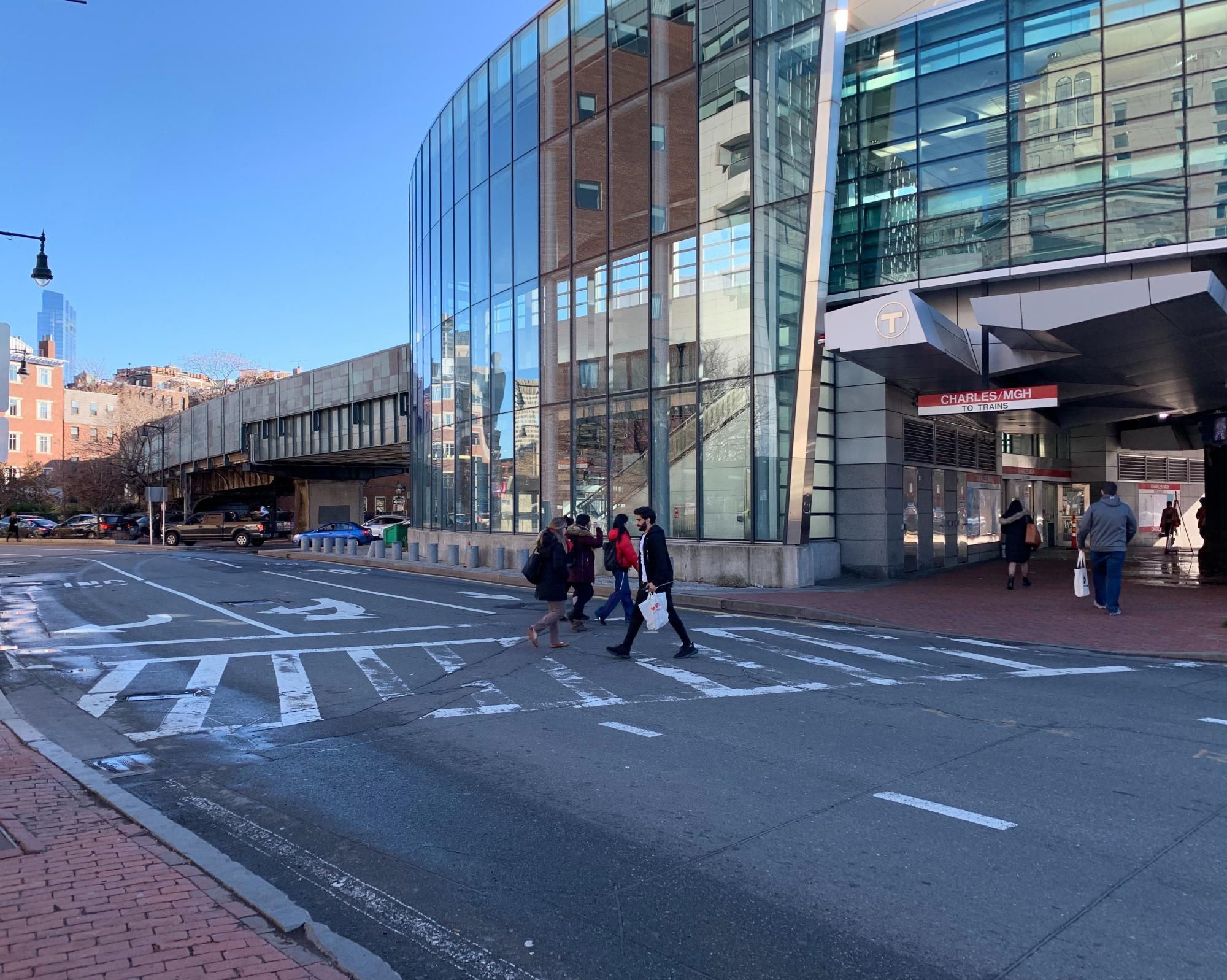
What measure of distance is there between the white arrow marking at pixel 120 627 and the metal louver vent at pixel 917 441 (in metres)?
16.0

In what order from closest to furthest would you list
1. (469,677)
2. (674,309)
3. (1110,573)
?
(469,677) < (1110,573) < (674,309)

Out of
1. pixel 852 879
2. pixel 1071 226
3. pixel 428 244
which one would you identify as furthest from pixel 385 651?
pixel 428 244

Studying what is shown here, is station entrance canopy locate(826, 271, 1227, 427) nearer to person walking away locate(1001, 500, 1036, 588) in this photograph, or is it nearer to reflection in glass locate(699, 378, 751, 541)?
person walking away locate(1001, 500, 1036, 588)

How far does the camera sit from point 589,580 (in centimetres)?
1352

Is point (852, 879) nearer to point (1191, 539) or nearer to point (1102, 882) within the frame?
point (1102, 882)

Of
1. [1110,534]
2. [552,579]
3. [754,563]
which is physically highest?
[1110,534]

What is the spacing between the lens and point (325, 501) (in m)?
67.2

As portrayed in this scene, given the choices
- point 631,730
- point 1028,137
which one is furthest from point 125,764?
point 1028,137

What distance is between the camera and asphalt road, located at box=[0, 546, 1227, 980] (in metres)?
4.03

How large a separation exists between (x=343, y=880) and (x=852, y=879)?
2524 mm

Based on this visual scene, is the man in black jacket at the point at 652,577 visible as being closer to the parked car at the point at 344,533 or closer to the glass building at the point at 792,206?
the glass building at the point at 792,206

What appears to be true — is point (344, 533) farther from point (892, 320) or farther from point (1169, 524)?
point (892, 320)

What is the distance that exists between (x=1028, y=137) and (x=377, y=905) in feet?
64.9

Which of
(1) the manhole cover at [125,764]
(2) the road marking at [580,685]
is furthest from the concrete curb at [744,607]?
(1) the manhole cover at [125,764]
